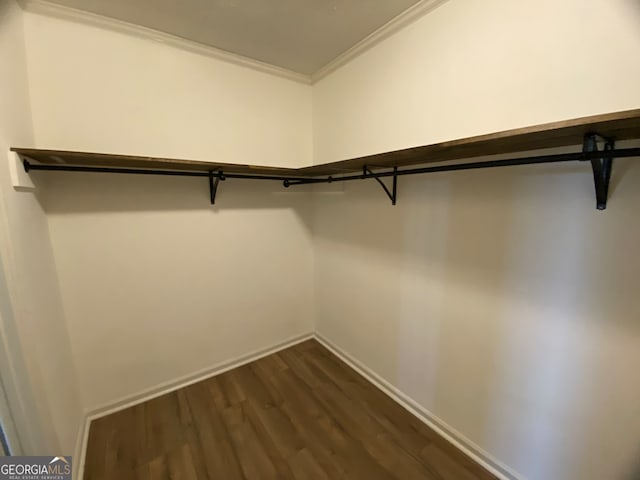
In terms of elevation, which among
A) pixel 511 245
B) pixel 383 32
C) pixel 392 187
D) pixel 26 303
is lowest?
pixel 26 303

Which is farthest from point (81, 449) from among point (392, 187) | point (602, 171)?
point (602, 171)

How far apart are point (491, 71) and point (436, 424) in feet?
6.49

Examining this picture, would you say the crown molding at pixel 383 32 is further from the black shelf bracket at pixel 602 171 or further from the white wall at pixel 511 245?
the black shelf bracket at pixel 602 171

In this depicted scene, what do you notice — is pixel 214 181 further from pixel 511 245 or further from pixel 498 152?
pixel 511 245

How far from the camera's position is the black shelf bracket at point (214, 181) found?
6.27ft

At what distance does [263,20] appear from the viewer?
1.61 metres

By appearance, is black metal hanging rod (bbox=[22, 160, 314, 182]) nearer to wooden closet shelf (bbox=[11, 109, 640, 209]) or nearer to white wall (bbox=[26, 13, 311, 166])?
wooden closet shelf (bbox=[11, 109, 640, 209])

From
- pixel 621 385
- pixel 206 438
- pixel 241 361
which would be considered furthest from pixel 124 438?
pixel 621 385

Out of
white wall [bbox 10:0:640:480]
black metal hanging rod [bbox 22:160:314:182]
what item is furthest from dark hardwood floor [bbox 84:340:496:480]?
black metal hanging rod [bbox 22:160:314:182]

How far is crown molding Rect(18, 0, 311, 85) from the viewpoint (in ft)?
4.69

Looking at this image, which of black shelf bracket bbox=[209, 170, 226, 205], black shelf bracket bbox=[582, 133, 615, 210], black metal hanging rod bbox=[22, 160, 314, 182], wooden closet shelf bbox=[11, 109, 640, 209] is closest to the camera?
wooden closet shelf bbox=[11, 109, 640, 209]

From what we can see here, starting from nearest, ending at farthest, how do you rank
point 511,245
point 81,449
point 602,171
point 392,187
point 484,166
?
point 602,171 → point 484,166 → point 511,245 → point 81,449 → point 392,187

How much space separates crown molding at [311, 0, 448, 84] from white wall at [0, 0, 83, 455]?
1775 millimetres

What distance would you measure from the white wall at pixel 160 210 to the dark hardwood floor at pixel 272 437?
30cm
